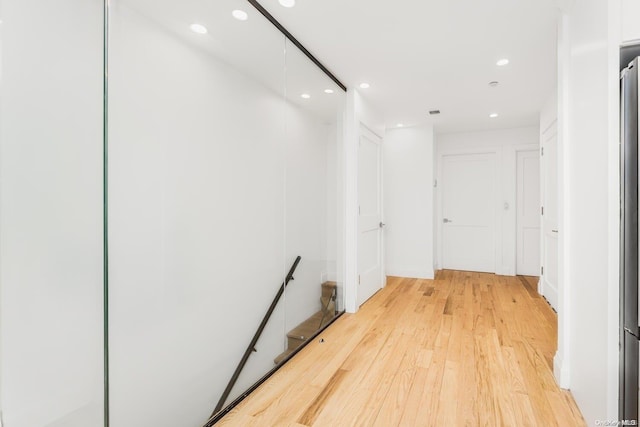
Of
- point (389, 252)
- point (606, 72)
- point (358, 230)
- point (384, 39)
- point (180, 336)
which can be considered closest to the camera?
point (606, 72)

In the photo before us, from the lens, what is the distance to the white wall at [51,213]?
1.14 meters

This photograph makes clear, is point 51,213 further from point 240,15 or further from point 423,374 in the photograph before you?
point 423,374

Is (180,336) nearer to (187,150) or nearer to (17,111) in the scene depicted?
(187,150)

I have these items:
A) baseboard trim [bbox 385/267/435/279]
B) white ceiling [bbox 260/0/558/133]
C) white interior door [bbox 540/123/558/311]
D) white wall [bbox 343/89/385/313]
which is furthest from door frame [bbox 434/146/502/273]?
white wall [bbox 343/89/385/313]

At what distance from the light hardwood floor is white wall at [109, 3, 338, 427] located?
1.20 ft

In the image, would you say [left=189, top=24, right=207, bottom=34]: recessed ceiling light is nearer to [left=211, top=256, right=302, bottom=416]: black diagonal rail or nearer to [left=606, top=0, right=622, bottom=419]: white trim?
[left=211, top=256, right=302, bottom=416]: black diagonal rail

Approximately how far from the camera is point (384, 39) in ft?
7.82

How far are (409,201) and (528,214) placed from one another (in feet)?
6.31

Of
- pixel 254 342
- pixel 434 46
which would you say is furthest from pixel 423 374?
pixel 434 46

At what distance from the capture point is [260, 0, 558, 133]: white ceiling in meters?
2.04

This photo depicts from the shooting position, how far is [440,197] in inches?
218

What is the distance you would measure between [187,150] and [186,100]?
259mm

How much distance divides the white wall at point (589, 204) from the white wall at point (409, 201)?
292 cm

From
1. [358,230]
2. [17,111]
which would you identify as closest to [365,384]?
[358,230]
